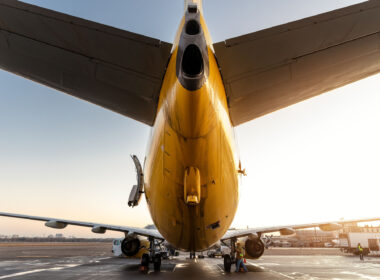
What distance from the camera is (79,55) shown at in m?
4.21

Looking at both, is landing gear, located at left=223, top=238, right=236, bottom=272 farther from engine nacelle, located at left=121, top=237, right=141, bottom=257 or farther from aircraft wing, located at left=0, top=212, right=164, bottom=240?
engine nacelle, located at left=121, top=237, right=141, bottom=257

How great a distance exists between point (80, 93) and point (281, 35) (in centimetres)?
374

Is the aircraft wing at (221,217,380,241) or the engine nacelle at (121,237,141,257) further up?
the aircraft wing at (221,217,380,241)

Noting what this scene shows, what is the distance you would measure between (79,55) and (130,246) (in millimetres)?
12701

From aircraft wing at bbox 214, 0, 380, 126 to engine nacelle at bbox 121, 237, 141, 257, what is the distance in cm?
1203

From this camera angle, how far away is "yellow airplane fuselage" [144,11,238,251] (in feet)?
13.5

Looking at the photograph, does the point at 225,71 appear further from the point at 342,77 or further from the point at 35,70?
the point at 35,70

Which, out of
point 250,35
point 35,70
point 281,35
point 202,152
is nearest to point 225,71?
point 250,35

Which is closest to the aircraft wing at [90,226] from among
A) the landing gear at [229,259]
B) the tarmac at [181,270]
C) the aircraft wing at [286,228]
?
the tarmac at [181,270]

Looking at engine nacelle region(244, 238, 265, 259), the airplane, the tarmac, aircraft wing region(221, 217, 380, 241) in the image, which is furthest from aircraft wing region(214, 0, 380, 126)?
engine nacelle region(244, 238, 265, 259)

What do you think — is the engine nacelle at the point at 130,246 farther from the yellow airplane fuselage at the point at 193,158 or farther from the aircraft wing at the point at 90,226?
the yellow airplane fuselage at the point at 193,158

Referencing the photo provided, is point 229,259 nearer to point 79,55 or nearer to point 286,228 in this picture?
point 286,228

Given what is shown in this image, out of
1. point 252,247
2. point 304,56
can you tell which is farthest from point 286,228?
point 304,56

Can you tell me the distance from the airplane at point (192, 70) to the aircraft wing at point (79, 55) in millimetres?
16
